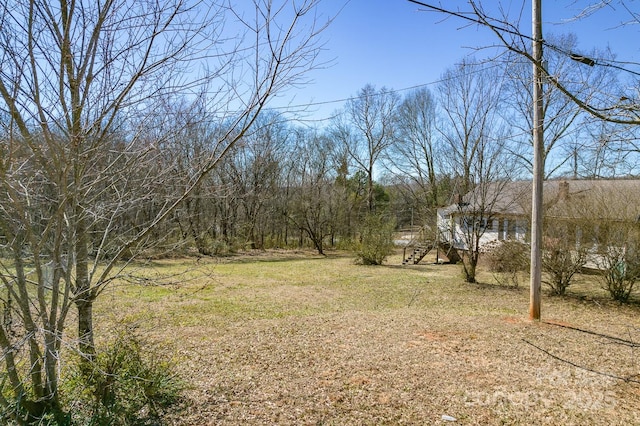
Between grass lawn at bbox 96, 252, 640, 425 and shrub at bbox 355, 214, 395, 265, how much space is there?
813 cm

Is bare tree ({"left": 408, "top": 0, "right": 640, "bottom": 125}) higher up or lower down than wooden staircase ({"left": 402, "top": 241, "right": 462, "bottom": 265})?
higher up

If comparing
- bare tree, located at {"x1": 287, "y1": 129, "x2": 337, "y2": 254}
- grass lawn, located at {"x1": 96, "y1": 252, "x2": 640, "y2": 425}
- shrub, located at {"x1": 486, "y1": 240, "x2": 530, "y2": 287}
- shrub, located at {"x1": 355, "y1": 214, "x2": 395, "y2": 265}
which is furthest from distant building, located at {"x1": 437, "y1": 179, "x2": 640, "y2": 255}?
bare tree, located at {"x1": 287, "y1": 129, "x2": 337, "y2": 254}

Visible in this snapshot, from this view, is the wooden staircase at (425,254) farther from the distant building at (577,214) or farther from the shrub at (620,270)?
the shrub at (620,270)

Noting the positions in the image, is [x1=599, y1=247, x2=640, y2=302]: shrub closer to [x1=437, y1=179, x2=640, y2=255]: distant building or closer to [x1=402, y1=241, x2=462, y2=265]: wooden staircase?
[x1=437, y1=179, x2=640, y2=255]: distant building

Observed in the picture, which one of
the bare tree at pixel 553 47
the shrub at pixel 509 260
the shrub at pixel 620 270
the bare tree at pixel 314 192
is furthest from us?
the bare tree at pixel 314 192

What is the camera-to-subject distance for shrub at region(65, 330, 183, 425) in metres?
2.69

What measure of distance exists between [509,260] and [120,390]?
1040 centimetres

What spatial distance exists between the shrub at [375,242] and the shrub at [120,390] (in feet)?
47.8

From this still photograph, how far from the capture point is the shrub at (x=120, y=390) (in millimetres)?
2687

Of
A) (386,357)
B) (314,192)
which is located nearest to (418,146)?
(314,192)

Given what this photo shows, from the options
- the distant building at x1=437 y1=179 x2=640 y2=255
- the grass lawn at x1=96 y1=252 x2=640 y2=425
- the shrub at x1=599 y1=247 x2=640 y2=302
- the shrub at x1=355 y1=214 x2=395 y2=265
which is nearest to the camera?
the grass lawn at x1=96 y1=252 x2=640 y2=425

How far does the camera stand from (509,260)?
34.8 feet

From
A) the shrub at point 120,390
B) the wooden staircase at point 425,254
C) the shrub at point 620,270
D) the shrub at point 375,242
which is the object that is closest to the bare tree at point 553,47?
the shrub at point 120,390

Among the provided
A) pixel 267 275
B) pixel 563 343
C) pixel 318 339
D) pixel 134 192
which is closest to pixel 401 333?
pixel 318 339
